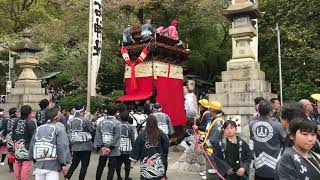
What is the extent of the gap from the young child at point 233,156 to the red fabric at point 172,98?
8.25 m

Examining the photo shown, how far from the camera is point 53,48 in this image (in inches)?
917

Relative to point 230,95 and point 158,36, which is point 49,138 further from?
point 158,36

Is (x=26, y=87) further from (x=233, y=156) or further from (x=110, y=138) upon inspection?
(x=233, y=156)

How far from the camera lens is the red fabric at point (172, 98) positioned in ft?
46.3

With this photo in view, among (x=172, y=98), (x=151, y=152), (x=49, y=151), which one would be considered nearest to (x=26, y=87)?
(x=172, y=98)

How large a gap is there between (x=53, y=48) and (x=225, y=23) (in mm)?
10649

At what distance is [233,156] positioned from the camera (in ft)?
18.4

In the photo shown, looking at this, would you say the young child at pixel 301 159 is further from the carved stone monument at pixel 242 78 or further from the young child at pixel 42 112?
the young child at pixel 42 112

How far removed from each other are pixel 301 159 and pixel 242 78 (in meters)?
A: 5.53

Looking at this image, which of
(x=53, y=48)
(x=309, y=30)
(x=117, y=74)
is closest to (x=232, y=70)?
(x=309, y=30)

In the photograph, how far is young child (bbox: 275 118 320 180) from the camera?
308 centimetres

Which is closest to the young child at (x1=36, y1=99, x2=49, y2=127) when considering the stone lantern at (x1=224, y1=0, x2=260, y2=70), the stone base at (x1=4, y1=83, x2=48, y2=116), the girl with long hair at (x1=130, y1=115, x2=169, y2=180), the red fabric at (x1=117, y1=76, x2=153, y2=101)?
the girl with long hair at (x1=130, y1=115, x2=169, y2=180)

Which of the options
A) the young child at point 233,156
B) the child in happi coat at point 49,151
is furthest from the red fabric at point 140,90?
the young child at point 233,156

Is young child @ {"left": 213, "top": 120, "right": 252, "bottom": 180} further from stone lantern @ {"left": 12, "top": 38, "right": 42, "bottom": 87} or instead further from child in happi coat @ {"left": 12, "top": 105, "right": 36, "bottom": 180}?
stone lantern @ {"left": 12, "top": 38, "right": 42, "bottom": 87}
